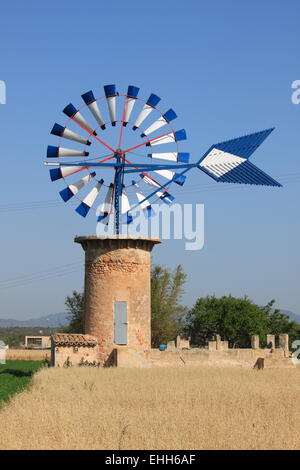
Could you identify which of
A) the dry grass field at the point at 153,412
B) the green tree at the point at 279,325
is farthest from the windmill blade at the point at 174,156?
the green tree at the point at 279,325

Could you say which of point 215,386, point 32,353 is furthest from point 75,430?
point 32,353

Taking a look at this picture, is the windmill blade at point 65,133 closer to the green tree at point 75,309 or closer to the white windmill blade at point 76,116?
the white windmill blade at point 76,116

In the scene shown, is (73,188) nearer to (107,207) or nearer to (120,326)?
(107,207)

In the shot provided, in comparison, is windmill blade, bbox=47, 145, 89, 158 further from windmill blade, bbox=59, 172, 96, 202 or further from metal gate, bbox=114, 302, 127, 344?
metal gate, bbox=114, 302, 127, 344

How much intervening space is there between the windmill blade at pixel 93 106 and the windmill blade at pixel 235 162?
4.24 m

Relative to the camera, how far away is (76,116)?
29.1 m

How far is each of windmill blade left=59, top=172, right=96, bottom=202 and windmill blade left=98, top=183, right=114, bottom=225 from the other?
104 cm

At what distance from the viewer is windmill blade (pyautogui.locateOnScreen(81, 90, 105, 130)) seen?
28844 mm

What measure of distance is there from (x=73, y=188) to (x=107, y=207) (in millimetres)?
1754

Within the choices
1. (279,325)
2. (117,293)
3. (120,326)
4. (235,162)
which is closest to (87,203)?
(117,293)

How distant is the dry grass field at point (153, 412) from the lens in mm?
12914

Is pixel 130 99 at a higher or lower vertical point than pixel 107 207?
higher
